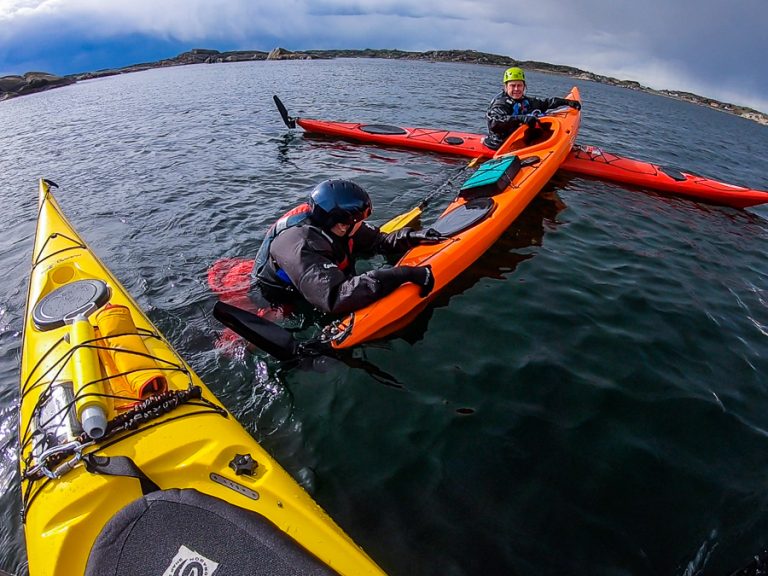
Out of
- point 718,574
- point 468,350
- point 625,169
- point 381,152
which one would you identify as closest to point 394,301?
point 468,350

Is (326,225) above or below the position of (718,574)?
above

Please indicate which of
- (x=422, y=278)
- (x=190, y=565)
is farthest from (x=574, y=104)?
(x=190, y=565)

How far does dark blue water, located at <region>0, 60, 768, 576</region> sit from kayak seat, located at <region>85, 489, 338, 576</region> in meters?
1.03

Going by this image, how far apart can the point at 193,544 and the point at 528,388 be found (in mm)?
3044

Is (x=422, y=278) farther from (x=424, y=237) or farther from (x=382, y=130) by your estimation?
(x=382, y=130)

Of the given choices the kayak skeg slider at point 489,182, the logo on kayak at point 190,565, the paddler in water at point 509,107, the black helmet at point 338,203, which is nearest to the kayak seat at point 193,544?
the logo on kayak at point 190,565

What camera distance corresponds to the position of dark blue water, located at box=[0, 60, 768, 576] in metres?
2.95

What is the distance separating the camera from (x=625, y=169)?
31.0ft

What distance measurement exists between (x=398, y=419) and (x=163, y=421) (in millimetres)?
1873

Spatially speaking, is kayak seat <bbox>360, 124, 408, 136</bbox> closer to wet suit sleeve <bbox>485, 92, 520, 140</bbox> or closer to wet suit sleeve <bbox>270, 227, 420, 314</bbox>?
wet suit sleeve <bbox>485, 92, 520, 140</bbox>

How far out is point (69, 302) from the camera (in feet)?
13.1

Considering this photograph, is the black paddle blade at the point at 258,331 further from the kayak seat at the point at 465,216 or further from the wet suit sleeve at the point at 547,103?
the wet suit sleeve at the point at 547,103

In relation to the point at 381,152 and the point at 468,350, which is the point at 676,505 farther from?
the point at 381,152

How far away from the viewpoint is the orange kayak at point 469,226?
4.47 meters
